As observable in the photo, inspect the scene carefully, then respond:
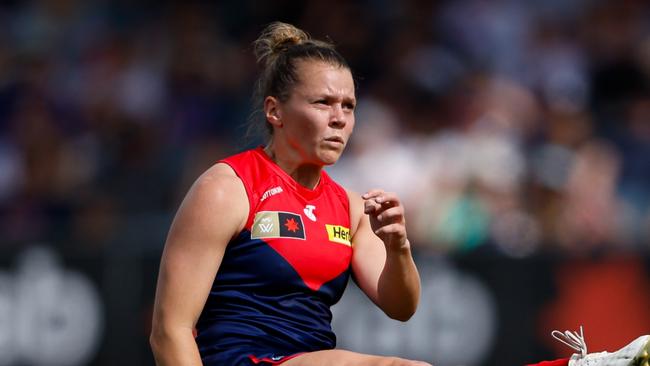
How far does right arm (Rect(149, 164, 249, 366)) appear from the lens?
421cm

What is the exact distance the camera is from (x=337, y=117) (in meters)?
4.52

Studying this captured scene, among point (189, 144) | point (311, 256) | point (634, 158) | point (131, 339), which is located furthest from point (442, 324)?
point (311, 256)

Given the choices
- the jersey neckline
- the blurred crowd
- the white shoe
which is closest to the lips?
the jersey neckline

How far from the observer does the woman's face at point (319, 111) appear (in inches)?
178

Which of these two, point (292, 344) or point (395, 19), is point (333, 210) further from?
point (395, 19)

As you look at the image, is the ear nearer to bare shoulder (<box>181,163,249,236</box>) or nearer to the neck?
the neck

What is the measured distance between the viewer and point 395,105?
9.83 metres

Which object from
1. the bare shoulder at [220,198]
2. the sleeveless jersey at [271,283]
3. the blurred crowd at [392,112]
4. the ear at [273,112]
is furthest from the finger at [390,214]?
the blurred crowd at [392,112]

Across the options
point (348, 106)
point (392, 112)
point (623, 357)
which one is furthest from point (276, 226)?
point (392, 112)

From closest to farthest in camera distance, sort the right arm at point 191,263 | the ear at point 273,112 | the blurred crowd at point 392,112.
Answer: the right arm at point 191,263 → the ear at point 273,112 → the blurred crowd at point 392,112

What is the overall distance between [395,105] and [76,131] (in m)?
3.36

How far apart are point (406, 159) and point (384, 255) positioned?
4.56 metres

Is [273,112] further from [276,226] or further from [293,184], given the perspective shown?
[276,226]

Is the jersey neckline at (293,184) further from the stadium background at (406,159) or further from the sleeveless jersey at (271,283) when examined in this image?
the stadium background at (406,159)
